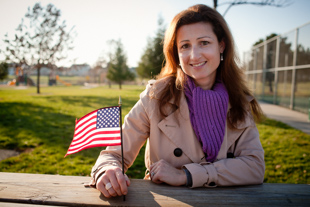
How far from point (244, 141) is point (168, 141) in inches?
26.3

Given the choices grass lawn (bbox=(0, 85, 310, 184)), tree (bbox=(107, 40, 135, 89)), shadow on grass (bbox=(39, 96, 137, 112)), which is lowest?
grass lawn (bbox=(0, 85, 310, 184))

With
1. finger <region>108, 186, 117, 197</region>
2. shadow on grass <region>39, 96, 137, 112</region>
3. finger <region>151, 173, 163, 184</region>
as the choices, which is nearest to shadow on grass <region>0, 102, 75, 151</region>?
shadow on grass <region>39, 96, 137, 112</region>

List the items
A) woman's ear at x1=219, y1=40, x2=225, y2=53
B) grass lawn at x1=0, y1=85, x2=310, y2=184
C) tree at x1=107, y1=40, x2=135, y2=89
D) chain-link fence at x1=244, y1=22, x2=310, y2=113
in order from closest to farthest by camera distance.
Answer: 1. woman's ear at x1=219, y1=40, x2=225, y2=53
2. grass lawn at x1=0, y1=85, x2=310, y2=184
3. chain-link fence at x1=244, y1=22, x2=310, y2=113
4. tree at x1=107, y1=40, x2=135, y2=89

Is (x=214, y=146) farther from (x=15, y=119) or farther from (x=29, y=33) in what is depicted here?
(x=29, y=33)

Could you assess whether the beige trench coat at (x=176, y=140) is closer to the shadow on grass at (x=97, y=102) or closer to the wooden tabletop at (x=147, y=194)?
the wooden tabletop at (x=147, y=194)

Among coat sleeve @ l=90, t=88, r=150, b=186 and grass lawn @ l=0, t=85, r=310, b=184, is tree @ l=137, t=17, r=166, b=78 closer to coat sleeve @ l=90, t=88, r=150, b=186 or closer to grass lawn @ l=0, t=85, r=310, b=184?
grass lawn @ l=0, t=85, r=310, b=184

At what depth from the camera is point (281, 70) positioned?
14016 millimetres

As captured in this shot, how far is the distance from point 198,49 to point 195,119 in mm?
620

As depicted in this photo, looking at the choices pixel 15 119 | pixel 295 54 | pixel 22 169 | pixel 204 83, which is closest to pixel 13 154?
pixel 22 169

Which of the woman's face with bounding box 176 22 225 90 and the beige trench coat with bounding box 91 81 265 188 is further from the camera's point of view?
the woman's face with bounding box 176 22 225 90

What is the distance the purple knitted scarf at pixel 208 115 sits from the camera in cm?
188

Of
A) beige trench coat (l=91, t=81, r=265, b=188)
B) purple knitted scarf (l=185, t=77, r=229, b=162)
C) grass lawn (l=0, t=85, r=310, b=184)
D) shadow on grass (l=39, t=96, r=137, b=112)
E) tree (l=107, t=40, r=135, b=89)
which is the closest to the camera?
beige trench coat (l=91, t=81, r=265, b=188)

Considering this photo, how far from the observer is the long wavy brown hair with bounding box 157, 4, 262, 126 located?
203cm

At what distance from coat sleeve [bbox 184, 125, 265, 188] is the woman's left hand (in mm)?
77
